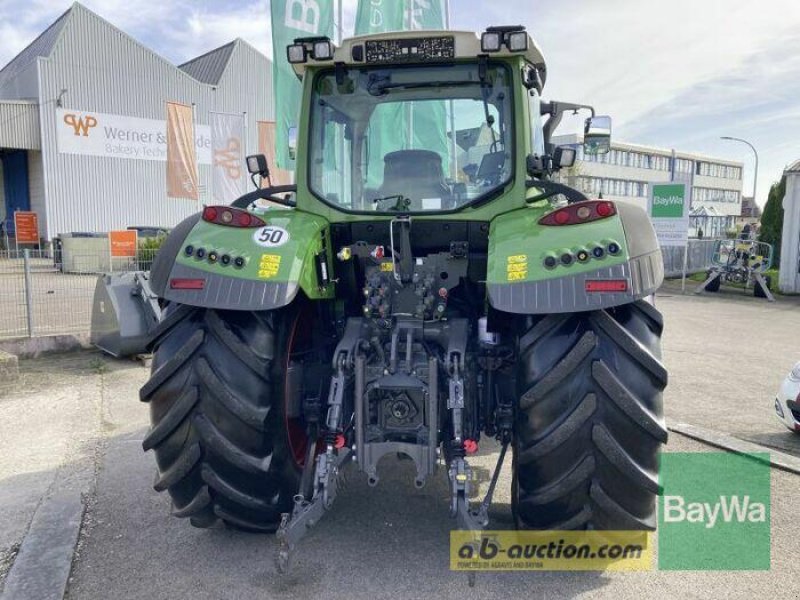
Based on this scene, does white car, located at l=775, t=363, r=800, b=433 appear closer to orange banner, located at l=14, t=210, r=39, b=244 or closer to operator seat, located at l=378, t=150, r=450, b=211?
operator seat, located at l=378, t=150, r=450, b=211

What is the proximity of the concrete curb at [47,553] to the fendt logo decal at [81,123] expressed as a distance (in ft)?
92.8

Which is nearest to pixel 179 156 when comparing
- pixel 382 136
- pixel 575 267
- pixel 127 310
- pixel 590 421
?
pixel 127 310

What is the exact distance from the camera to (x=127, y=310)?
24.7 feet

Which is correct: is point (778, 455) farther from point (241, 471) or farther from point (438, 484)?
point (241, 471)

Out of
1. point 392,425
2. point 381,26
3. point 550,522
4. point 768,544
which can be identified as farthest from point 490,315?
point 381,26

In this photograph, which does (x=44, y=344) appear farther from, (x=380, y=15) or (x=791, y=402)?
(x=791, y=402)

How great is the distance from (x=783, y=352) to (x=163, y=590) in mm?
9351

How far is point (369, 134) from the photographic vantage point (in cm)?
377

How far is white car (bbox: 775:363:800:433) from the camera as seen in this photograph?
5.12m

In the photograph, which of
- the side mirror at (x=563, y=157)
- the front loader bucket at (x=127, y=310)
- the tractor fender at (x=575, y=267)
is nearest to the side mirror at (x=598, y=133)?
the side mirror at (x=563, y=157)

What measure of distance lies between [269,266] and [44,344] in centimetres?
659

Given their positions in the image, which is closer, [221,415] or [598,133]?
[221,415]

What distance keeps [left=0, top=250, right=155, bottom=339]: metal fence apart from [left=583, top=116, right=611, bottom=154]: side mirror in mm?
7353

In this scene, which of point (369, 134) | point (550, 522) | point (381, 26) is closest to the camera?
point (550, 522)
